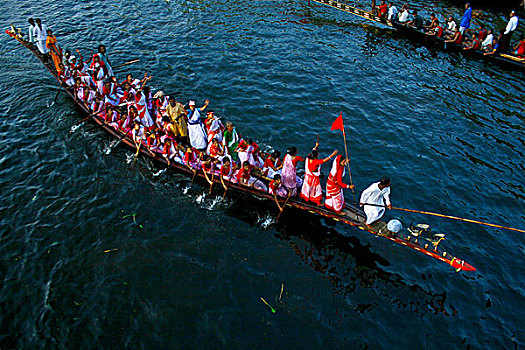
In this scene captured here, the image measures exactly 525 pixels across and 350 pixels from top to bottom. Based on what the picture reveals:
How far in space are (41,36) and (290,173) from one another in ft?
72.5

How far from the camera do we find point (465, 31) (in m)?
30.1

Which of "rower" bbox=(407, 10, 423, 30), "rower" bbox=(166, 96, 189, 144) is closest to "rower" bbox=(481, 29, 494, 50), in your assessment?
"rower" bbox=(407, 10, 423, 30)

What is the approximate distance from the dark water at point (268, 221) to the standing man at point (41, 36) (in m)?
2.02

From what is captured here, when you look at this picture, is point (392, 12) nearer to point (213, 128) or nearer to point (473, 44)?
point (473, 44)

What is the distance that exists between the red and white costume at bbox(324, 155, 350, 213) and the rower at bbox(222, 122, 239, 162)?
5.51 metres

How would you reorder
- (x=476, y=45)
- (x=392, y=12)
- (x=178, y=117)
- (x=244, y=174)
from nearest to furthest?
(x=244, y=174)
(x=178, y=117)
(x=476, y=45)
(x=392, y=12)

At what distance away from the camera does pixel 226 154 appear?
1784 cm

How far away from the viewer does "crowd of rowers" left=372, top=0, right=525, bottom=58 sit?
27.1 metres

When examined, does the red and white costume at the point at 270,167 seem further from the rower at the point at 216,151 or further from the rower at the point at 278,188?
the rower at the point at 216,151

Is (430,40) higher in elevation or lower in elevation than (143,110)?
higher

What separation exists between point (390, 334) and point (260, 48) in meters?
23.6

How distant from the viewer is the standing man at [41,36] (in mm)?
24875

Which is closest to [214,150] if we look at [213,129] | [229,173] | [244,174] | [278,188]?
[213,129]

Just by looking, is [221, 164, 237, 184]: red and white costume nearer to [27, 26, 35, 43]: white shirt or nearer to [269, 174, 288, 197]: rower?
[269, 174, 288, 197]: rower
